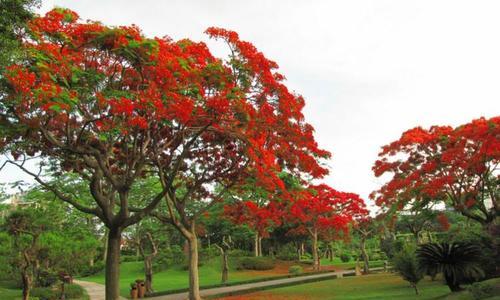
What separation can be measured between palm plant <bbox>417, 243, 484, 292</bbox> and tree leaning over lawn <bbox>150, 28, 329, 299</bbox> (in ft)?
15.9

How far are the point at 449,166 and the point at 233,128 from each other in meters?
12.0

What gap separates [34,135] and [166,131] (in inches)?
172

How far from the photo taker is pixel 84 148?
13984 mm

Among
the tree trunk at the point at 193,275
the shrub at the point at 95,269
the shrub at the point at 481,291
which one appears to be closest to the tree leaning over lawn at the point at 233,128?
the tree trunk at the point at 193,275

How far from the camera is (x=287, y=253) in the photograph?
2132 inches

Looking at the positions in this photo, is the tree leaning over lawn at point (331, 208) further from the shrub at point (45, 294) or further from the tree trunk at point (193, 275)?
the shrub at point (45, 294)

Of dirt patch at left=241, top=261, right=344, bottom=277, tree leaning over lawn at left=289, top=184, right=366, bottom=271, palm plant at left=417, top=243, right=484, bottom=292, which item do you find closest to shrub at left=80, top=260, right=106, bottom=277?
dirt patch at left=241, top=261, right=344, bottom=277

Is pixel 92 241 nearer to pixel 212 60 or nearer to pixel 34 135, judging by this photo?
pixel 34 135

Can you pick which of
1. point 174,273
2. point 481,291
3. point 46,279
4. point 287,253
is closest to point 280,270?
point 174,273

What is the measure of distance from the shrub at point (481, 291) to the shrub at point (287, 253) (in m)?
39.7

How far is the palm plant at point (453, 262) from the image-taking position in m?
14.5

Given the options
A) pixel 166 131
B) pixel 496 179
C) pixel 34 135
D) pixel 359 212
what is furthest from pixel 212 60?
pixel 359 212

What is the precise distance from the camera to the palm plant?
1452cm

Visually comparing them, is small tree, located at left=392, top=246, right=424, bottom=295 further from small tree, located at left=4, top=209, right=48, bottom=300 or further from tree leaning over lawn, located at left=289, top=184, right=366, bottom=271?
tree leaning over lawn, located at left=289, top=184, right=366, bottom=271
